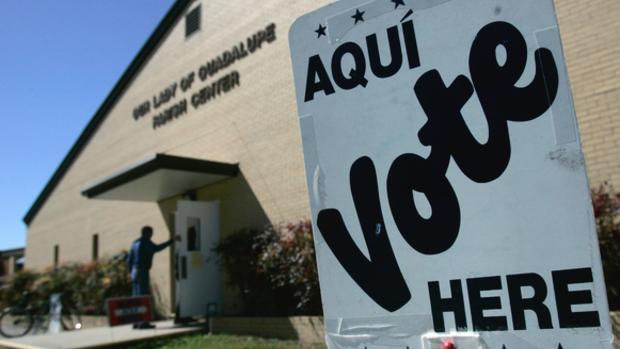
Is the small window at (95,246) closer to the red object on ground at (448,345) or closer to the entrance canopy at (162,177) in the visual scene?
the entrance canopy at (162,177)

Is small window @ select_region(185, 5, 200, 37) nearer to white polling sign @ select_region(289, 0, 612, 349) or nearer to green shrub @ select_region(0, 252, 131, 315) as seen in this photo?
green shrub @ select_region(0, 252, 131, 315)

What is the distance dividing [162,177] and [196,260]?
2060mm

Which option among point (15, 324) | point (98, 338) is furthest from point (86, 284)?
point (98, 338)

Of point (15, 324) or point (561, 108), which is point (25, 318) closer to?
point (15, 324)

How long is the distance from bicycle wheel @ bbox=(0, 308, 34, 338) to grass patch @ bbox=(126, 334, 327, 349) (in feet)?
17.4

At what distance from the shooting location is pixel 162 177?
475 inches

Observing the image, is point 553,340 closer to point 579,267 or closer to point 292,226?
point 579,267

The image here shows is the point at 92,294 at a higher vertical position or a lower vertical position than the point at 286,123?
lower

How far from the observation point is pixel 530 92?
5.32 ft

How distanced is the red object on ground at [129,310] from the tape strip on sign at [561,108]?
30.9 feet

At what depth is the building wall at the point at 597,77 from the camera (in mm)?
6488

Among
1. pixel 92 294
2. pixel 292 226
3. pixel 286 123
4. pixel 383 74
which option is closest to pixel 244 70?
pixel 286 123

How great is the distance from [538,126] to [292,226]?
25.7 ft

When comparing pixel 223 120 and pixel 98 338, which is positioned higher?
pixel 223 120
